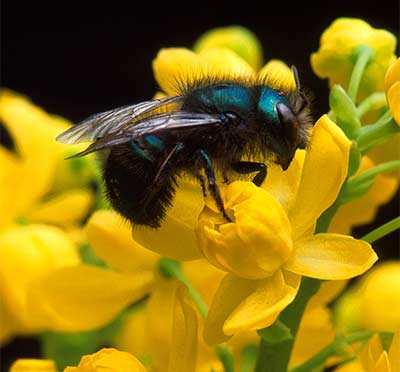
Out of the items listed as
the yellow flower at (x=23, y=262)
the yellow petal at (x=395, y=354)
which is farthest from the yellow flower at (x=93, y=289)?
the yellow petal at (x=395, y=354)

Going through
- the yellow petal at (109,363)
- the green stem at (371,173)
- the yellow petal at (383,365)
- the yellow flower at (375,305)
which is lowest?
the yellow flower at (375,305)

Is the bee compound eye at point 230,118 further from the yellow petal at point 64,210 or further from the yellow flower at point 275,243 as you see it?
the yellow petal at point 64,210

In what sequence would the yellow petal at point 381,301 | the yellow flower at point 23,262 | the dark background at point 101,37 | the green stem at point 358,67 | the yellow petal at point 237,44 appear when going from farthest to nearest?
the dark background at point 101,37 < the yellow petal at point 237,44 < the yellow petal at point 381,301 < the yellow flower at point 23,262 < the green stem at point 358,67

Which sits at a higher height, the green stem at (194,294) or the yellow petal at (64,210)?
the green stem at (194,294)

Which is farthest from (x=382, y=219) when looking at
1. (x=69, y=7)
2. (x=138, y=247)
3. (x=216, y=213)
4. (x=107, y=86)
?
(x=216, y=213)

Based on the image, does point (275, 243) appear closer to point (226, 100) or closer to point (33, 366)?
point (226, 100)

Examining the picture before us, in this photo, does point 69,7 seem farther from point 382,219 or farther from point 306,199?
point 306,199
